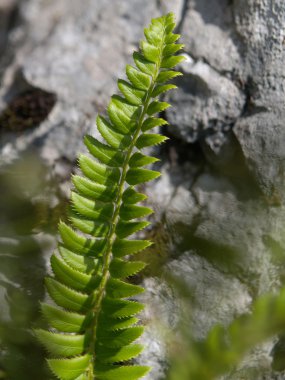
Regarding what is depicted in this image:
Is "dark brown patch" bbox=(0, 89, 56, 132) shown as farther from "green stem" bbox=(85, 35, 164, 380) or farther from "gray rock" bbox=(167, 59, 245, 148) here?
"green stem" bbox=(85, 35, 164, 380)

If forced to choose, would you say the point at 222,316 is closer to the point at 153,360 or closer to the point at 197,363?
the point at 153,360

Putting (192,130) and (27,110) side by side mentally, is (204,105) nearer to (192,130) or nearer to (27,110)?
(192,130)

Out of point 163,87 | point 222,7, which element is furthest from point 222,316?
point 222,7

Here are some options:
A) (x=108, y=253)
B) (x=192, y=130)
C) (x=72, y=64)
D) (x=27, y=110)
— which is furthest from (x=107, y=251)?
(x=72, y=64)

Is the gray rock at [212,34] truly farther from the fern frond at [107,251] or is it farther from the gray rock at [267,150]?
the fern frond at [107,251]

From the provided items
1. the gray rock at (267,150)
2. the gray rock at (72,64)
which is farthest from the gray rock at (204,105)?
the gray rock at (72,64)

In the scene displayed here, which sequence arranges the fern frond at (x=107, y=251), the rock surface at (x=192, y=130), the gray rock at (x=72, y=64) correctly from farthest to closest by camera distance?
the gray rock at (x=72, y=64) → the rock surface at (x=192, y=130) → the fern frond at (x=107, y=251)
